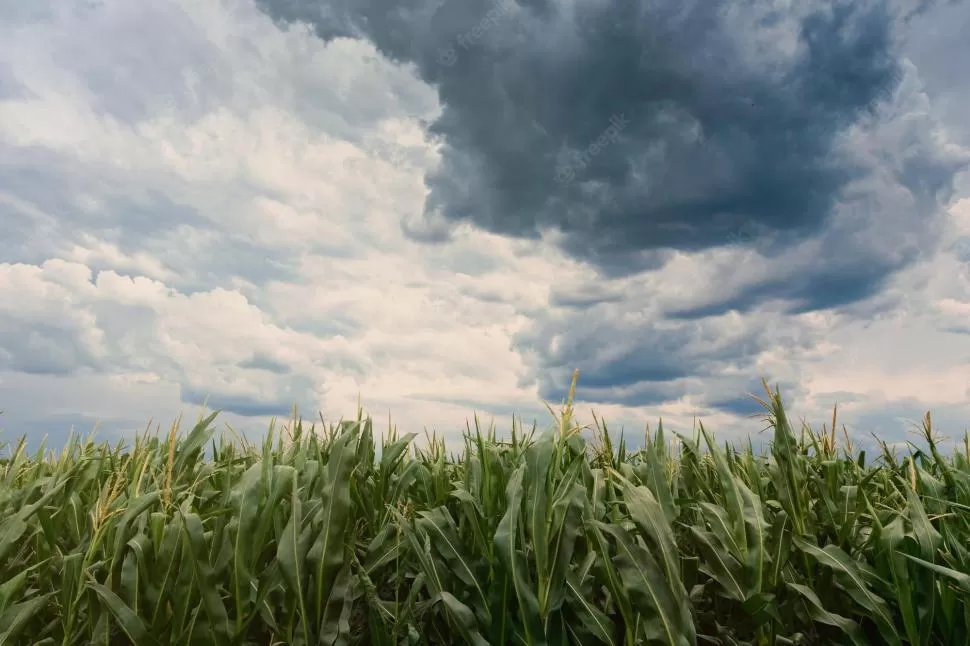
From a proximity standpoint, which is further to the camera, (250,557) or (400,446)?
(400,446)

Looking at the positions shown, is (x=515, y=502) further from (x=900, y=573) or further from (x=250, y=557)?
(x=900, y=573)

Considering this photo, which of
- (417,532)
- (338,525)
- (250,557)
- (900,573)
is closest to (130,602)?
(250,557)

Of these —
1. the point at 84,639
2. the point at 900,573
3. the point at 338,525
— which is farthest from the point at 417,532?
the point at 900,573

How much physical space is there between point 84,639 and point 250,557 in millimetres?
1010

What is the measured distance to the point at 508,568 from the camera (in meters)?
2.58

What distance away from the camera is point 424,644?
2859 mm

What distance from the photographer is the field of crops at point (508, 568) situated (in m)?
2.64

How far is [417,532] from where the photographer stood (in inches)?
119

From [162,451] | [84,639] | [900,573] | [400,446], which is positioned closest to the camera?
[900,573]

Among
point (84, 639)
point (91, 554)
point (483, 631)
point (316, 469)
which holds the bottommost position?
point (84, 639)

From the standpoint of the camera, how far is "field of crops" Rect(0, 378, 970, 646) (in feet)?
8.66

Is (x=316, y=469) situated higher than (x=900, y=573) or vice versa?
(x=316, y=469)

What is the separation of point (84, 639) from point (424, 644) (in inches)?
64.6

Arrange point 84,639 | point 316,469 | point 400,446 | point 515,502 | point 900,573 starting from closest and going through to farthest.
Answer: point 515,502, point 900,573, point 84,639, point 316,469, point 400,446
